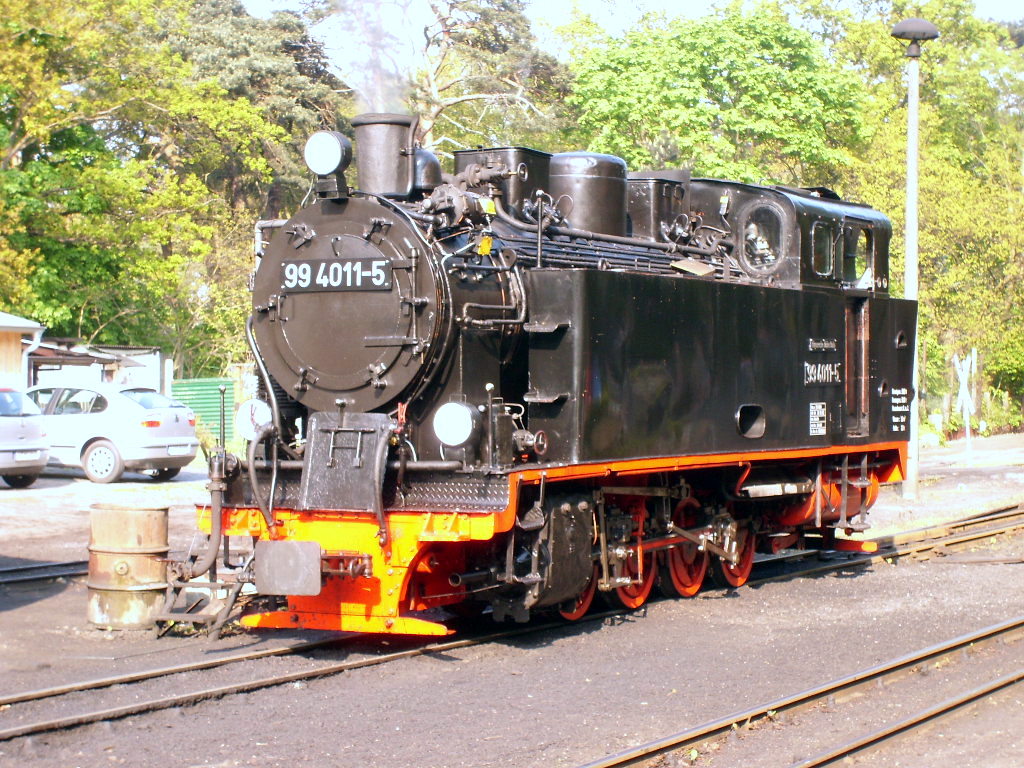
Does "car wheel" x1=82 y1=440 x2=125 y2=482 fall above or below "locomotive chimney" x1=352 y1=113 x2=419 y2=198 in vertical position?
below

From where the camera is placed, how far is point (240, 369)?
26484mm

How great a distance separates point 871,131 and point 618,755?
95.0 feet

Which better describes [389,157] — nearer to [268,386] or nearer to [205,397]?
[268,386]

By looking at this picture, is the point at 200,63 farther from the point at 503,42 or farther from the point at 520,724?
the point at 520,724

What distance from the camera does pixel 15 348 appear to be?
66.0 ft

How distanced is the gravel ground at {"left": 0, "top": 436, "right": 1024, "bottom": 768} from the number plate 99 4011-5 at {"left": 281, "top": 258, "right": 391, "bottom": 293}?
2.18 meters

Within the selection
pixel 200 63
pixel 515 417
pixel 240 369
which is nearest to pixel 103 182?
Result: pixel 240 369

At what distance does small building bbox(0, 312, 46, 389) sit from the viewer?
1964 centimetres

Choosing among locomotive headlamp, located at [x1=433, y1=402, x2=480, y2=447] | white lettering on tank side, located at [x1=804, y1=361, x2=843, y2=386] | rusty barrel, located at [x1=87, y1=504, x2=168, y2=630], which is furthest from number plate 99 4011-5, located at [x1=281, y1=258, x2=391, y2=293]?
white lettering on tank side, located at [x1=804, y1=361, x2=843, y2=386]

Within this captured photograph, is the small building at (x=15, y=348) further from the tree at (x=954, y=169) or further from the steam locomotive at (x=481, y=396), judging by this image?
the tree at (x=954, y=169)

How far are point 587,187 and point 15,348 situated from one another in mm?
14245

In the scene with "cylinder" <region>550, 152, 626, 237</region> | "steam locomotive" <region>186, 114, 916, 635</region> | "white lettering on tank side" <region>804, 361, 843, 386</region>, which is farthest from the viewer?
"white lettering on tank side" <region>804, 361, 843, 386</region>

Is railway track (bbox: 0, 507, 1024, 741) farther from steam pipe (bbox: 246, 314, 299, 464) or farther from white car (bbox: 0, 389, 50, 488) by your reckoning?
white car (bbox: 0, 389, 50, 488)

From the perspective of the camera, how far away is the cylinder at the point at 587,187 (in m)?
8.82
